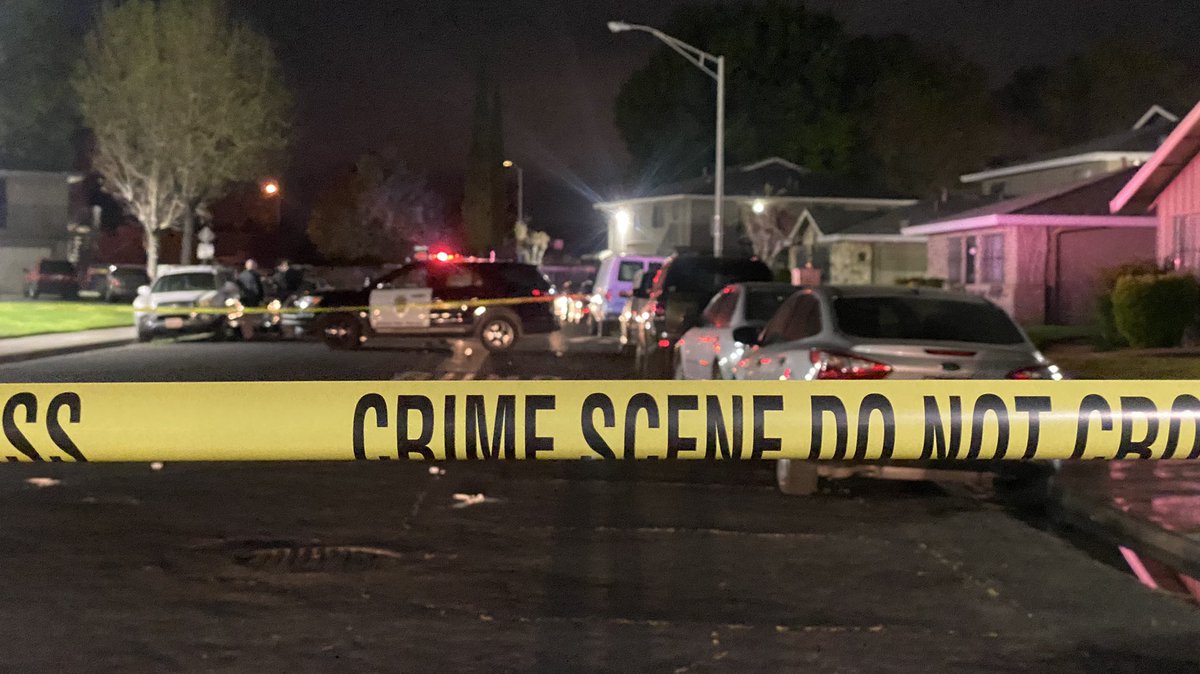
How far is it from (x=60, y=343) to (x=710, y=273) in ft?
44.5

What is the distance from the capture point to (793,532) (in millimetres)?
8477

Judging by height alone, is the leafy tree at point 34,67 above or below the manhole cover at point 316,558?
above

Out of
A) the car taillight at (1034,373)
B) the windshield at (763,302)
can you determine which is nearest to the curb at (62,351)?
the windshield at (763,302)

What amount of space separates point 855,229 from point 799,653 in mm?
50173

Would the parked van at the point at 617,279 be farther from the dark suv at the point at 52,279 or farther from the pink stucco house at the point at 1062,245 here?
the dark suv at the point at 52,279

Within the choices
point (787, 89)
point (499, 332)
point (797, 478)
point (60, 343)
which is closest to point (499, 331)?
point (499, 332)

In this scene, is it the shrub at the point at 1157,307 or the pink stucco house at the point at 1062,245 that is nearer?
the shrub at the point at 1157,307

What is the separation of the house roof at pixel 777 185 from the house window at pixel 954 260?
95.2 feet

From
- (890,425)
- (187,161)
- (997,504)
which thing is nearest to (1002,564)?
(997,504)

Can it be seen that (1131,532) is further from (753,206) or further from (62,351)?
(753,206)

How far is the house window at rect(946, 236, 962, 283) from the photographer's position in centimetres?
3766

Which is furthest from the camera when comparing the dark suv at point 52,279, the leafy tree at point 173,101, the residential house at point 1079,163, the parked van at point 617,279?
the dark suv at point 52,279

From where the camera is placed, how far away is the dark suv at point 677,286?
18547 millimetres

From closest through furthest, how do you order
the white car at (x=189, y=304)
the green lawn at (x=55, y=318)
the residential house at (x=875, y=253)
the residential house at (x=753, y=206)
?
1. the white car at (x=189, y=304)
2. the green lawn at (x=55, y=318)
3. the residential house at (x=875, y=253)
4. the residential house at (x=753, y=206)
